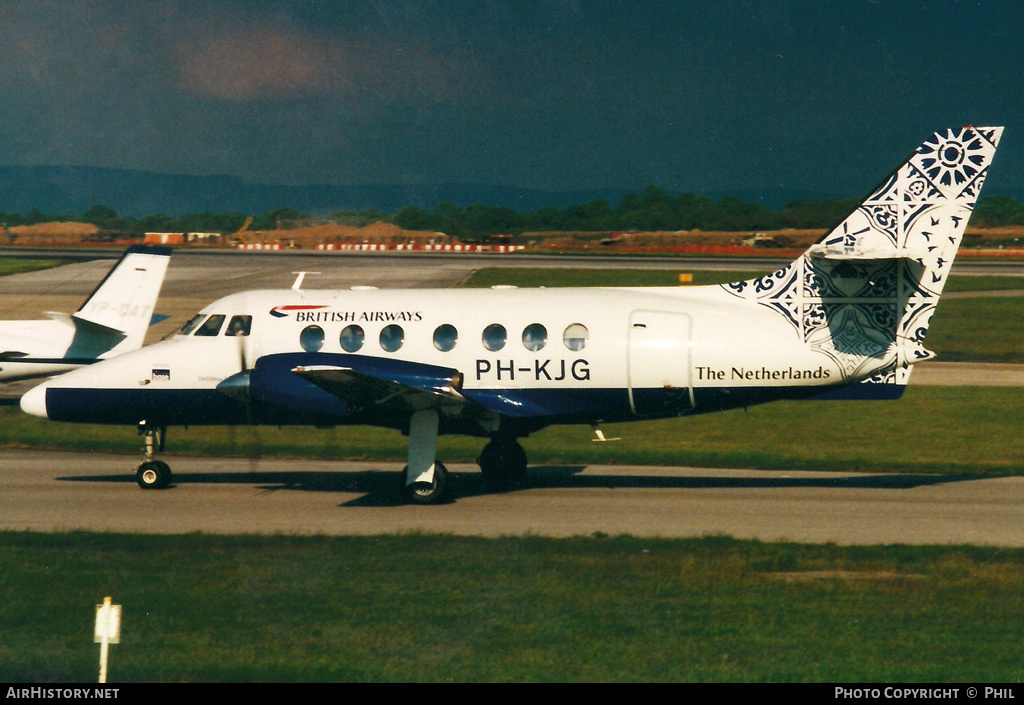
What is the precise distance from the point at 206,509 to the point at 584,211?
6843cm

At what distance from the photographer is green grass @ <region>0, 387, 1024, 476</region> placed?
2064 centimetres

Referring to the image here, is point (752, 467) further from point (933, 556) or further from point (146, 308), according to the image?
point (146, 308)

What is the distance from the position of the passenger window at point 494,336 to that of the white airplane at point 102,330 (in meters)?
9.97

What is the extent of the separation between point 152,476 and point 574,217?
65.5 m

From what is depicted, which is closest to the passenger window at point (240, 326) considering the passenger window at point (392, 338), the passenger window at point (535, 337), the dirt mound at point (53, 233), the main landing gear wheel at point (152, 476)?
the passenger window at point (392, 338)

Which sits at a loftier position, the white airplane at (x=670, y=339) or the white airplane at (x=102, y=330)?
the white airplane at (x=102, y=330)

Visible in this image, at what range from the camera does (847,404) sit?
89.8 ft

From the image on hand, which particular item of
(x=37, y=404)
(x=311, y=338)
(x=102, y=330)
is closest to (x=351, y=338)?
(x=311, y=338)

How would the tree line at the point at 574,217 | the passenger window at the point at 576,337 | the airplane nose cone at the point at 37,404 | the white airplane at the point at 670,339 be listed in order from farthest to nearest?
the tree line at the point at 574,217 < the airplane nose cone at the point at 37,404 < the passenger window at the point at 576,337 < the white airplane at the point at 670,339

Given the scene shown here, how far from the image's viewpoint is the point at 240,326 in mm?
17828

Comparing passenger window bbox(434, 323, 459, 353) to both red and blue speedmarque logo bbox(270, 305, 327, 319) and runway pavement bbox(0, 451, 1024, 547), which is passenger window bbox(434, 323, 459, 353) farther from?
runway pavement bbox(0, 451, 1024, 547)

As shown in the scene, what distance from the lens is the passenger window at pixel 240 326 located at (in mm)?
17812

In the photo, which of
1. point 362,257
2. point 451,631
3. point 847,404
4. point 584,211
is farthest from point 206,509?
point 584,211

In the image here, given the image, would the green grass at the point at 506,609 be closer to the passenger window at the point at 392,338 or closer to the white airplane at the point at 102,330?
the passenger window at the point at 392,338
